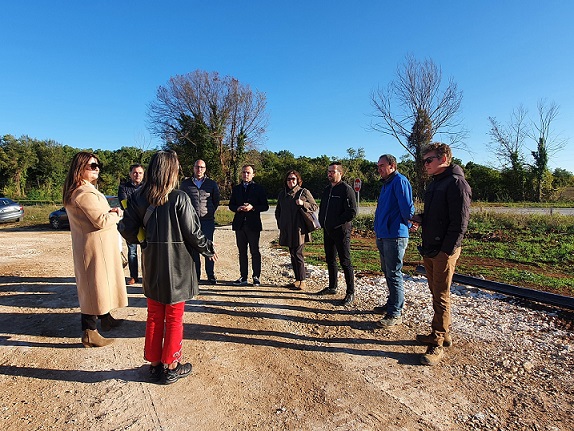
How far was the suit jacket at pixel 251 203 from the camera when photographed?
5.41m

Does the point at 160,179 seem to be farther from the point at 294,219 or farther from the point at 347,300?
the point at 347,300

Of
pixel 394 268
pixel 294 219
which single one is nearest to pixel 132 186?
pixel 294 219

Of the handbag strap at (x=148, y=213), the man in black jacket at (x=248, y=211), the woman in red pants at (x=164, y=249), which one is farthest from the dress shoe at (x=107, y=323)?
the man in black jacket at (x=248, y=211)

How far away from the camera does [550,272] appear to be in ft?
21.4

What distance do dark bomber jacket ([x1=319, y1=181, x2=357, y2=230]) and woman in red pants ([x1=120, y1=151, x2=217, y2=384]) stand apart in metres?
2.33

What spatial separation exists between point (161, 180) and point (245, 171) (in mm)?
2735

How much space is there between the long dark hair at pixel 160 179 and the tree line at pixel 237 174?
2576 centimetres

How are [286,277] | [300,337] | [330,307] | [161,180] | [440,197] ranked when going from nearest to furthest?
[161,180] → [440,197] → [300,337] → [330,307] → [286,277]

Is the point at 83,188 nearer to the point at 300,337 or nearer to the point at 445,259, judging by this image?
the point at 300,337

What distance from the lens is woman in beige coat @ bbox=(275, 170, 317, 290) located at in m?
5.19

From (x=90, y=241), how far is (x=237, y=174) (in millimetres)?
31460

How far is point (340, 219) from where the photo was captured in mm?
4605

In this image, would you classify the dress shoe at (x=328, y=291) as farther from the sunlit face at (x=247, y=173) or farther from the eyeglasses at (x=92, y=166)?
the eyeglasses at (x=92, y=166)

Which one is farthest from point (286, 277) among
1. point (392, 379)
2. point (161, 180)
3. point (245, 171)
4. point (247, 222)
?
point (161, 180)
